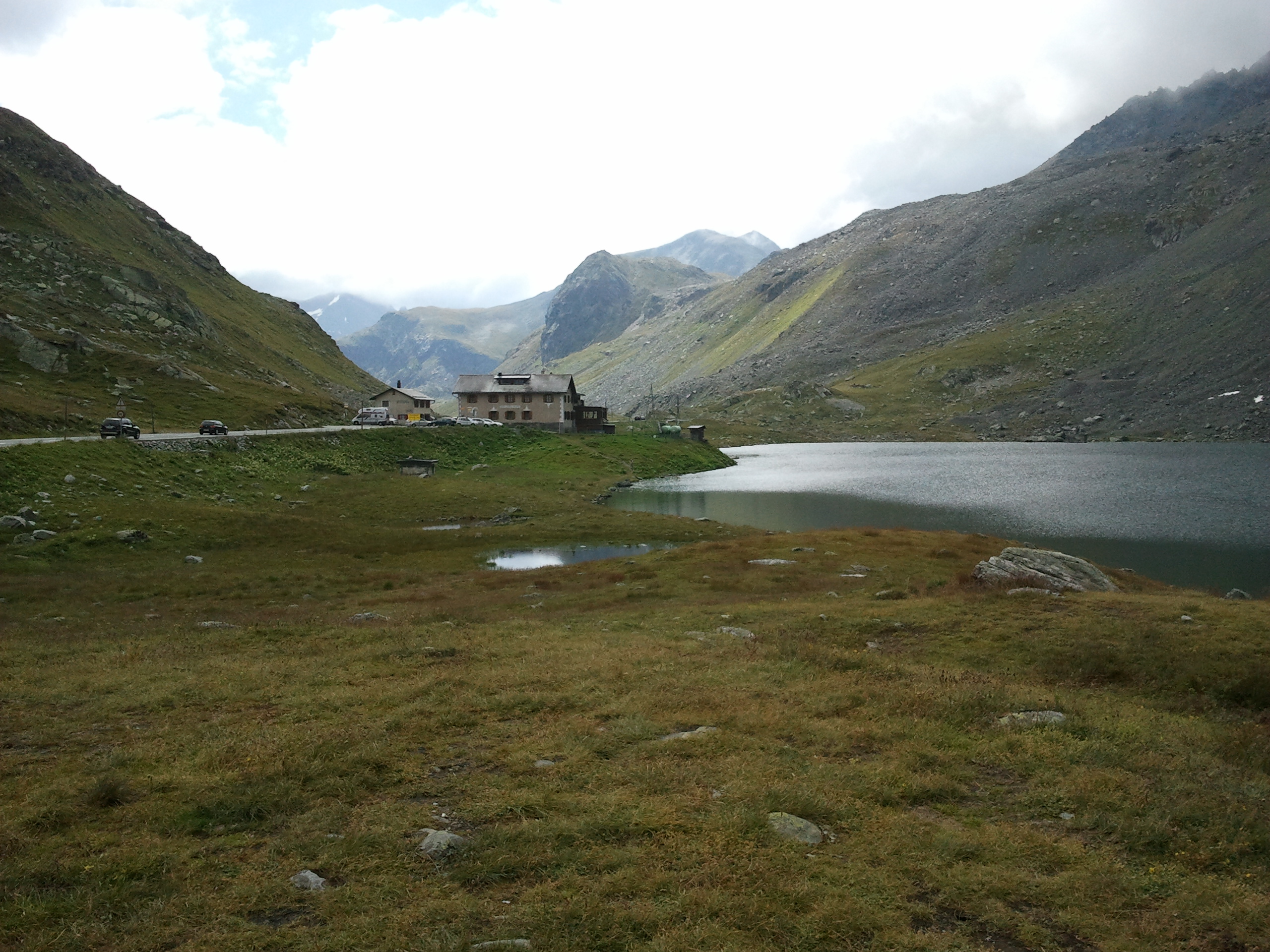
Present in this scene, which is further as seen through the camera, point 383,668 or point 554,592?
point 554,592

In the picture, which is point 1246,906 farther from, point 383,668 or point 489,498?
point 489,498

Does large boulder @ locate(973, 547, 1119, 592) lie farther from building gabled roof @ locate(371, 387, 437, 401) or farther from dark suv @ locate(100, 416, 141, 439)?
building gabled roof @ locate(371, 387, 437, 401)

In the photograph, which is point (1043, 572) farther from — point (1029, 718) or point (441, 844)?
point (441, 844)

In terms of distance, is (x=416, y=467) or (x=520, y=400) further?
(x=520, y=400)

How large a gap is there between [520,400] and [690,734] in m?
137

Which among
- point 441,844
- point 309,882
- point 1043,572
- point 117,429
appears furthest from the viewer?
point 117,429

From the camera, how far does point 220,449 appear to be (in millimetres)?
73188

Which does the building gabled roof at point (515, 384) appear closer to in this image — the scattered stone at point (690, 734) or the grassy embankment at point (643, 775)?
the grassy embankment at point (643, 775)

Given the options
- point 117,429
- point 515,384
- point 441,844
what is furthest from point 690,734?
point 515,384

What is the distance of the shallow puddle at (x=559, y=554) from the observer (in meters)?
50.4

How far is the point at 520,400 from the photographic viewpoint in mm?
147875

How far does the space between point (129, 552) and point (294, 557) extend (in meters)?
8.43

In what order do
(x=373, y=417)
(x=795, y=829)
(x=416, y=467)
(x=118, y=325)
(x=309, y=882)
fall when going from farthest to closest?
(x=373, y=417) < (x=118, y=325) < (x=416, y=467) < (x=795, y=829) < (x=309, y=882)

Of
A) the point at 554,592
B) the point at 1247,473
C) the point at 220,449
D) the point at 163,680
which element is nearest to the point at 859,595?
the point at 554,592
